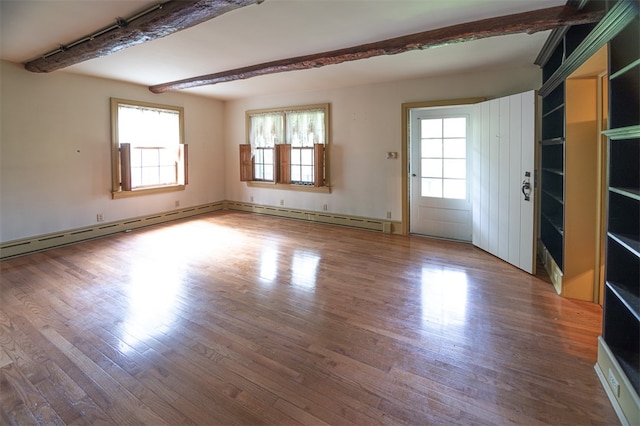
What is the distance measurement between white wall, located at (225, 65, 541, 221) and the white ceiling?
1.03 ft

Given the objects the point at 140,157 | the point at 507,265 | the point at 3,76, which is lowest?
the point at 507,265

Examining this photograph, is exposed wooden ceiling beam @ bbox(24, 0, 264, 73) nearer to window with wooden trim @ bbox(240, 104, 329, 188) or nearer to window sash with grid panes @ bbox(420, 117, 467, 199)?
window with wooden trim @ bbox(240, 104, 329, 188)

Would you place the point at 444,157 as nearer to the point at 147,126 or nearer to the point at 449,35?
the point at 449,35

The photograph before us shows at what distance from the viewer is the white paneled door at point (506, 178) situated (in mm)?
3745

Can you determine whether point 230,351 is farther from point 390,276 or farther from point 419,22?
point 419,22

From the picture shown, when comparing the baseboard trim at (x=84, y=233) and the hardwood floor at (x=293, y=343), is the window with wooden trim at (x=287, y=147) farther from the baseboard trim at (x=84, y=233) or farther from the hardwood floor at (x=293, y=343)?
the hardwood floor at (x=293, y=343)

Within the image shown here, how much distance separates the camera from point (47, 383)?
2021mm

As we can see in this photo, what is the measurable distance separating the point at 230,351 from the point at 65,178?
182 inches

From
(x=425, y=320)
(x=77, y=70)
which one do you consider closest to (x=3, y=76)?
(x=77, y=70)

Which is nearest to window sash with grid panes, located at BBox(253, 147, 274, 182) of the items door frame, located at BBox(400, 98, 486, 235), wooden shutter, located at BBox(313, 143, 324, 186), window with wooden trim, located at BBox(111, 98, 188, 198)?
wooden shutter, located at BBox(313, 143, 324, 186)

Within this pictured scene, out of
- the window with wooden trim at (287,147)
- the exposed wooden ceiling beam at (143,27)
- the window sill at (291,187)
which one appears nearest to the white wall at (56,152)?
the exposed wooden ceiling beam at (143,27)

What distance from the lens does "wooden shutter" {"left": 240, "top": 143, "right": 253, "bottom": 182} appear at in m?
7.40

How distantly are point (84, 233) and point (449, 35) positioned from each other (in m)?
5.93

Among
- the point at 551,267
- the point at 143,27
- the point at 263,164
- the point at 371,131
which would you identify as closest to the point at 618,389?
the point at 551,267
